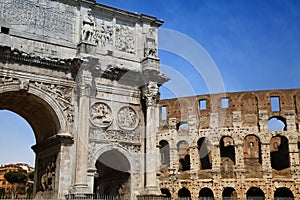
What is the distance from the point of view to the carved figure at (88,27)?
11977mm

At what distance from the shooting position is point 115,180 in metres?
13.0

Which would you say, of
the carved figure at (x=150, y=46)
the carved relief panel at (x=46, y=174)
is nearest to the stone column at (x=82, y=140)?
the carved relief panel at (x=46, y=174)

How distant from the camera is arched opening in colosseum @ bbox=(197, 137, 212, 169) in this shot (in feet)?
100

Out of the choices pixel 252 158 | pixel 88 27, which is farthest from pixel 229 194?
pixel 88 27

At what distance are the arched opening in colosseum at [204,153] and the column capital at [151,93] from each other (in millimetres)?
18176

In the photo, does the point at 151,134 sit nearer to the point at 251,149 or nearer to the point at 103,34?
the point at 103,34

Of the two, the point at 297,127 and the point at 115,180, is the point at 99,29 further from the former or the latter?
the point at 297,127

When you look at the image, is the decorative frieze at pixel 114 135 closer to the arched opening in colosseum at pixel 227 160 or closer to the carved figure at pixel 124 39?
the carved figure at pixel 124 39

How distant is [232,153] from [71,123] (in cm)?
2118

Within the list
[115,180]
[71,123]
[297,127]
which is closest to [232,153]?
[297,127]

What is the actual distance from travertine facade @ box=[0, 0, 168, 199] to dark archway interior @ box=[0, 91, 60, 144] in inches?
1.4

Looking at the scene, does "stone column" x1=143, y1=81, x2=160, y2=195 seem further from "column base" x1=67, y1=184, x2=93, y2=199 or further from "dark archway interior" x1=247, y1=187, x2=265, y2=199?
"dark archway interior" x1=247, y1=187, x2=265, y2=199

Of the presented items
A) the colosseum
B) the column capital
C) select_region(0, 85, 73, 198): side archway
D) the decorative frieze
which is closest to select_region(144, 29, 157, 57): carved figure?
the column capital

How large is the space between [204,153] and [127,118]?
19618 millimetres
